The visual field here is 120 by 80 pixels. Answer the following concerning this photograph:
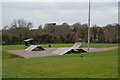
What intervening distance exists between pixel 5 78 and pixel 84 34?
163ft

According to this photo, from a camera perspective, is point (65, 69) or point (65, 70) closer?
point (65, 70)

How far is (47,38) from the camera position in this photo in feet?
183

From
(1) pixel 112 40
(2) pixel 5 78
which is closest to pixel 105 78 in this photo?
(2) pixel 5 78

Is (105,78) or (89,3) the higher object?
(89,3)

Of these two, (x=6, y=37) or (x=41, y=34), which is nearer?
(x=6, y=37)

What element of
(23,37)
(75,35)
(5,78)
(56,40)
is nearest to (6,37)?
(23,37)

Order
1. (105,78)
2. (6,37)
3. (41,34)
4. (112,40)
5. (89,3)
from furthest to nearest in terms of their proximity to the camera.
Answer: (41,34) → (112,40) → (6,37) → (89,3) → (105,78)

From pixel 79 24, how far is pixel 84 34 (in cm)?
1164

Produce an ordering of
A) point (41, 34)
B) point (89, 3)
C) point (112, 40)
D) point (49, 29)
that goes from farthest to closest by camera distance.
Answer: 1. point (49, 29)
2. point (41, 34)
3. point (112, 40)
4. point (89, 3)

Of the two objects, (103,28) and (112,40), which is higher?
(103,28)

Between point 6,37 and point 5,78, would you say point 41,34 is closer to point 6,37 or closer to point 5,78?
point 6,37

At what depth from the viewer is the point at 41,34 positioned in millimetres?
55094

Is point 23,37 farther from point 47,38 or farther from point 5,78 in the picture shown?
point 5,78

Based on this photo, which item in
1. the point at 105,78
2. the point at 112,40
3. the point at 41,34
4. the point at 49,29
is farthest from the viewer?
the point at 49,29
